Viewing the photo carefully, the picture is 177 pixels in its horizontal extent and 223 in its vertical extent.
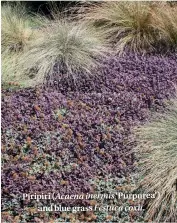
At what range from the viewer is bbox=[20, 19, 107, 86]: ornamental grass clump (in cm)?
532

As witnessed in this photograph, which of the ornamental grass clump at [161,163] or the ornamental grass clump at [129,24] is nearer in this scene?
the ornamental grass clump at [161,163]

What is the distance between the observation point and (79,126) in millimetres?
4406

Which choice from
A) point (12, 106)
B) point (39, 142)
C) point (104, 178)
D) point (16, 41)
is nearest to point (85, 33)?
point (16, 41)

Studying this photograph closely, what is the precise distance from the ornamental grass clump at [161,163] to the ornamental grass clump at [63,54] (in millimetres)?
1354

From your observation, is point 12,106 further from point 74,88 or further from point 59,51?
point 59,51

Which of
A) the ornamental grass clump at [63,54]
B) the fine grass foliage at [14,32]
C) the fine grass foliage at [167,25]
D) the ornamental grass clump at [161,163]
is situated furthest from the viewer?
the fine grass foliage at [14,32]

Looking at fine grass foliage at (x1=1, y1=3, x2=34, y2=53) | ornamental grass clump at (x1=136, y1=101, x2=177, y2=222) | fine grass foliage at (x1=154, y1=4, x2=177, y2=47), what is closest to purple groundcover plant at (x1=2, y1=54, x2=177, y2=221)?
ornamental grass clump at (x1=136, y1=101, x2=177, y2=222)

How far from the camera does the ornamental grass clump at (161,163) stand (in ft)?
12.0

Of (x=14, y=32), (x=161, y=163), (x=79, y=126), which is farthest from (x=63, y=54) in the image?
(x=161, y=163)

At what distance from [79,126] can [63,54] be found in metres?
1.41

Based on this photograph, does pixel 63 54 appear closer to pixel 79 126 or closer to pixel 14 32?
pixel 14 32

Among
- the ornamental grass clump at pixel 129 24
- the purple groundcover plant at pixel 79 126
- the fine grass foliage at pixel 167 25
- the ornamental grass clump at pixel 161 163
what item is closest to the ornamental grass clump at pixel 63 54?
the purple groundcover plant at pixel 79 126

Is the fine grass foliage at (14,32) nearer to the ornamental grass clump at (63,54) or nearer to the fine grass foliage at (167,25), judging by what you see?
the ornamental grass clump at (63,54)

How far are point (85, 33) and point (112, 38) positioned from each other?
1.52 feet
